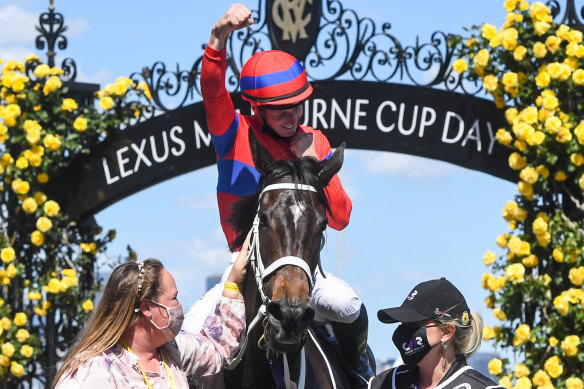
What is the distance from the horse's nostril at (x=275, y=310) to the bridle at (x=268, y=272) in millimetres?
99

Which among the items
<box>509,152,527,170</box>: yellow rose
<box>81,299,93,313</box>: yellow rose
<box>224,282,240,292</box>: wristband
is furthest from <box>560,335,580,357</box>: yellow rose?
<box>224,282,240,292</box>: wristband

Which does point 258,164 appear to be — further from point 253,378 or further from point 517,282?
point 517,282

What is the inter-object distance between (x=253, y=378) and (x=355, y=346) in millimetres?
887

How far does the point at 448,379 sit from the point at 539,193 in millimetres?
4451

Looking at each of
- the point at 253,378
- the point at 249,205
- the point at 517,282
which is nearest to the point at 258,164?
the point at 249,205

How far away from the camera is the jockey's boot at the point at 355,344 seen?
4664 millimetres

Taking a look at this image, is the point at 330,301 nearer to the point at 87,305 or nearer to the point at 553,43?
the point at 553,43

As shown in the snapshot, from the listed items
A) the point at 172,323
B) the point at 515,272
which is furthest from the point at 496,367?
the point at 172,323

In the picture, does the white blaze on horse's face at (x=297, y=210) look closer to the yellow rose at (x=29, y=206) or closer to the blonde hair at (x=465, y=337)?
the blonde hair at (x=465, y=337)

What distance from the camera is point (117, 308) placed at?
322 centimetres

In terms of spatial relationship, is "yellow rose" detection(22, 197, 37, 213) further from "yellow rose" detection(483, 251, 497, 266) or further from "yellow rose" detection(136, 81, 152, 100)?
"yellow rose" detection(483, 251, 497, 266)

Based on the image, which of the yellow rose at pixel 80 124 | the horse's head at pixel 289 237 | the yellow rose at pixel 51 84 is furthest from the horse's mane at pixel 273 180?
the yellow rose at pixel 51 84

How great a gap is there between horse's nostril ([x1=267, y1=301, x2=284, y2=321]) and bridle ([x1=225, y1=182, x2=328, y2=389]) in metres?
0.10

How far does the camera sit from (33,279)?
845cm
